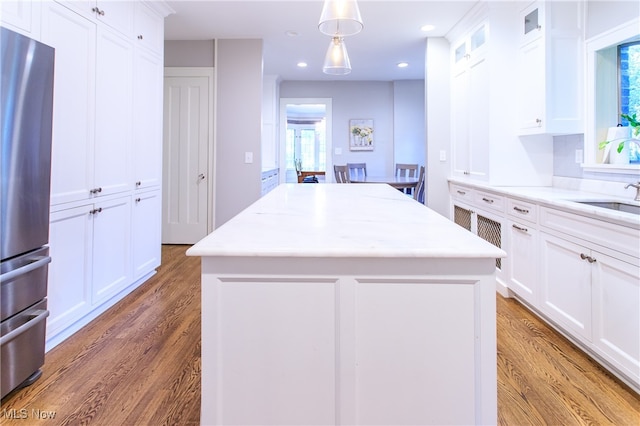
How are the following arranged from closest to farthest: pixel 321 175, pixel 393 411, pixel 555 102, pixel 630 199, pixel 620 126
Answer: pixel 393 411, pixel 630 199, pixel 620 126, pixel 555 102, pixel 321 175

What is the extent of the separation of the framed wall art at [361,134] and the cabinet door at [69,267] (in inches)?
207

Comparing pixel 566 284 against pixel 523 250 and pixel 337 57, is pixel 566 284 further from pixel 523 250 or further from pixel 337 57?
pixel 337 57

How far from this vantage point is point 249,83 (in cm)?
462

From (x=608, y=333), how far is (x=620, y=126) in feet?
4.83

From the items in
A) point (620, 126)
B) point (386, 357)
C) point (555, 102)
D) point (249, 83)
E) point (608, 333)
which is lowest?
point (608, 333)

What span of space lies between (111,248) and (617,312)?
9.86ft

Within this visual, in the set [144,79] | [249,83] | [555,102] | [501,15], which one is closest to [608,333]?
[555,102]

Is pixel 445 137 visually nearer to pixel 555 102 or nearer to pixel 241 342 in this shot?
pixel 555 102

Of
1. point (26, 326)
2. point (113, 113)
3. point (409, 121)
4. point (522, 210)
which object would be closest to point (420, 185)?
point (409, 121)

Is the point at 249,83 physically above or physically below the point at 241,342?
above

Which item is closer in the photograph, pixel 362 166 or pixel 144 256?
pixel 144 256

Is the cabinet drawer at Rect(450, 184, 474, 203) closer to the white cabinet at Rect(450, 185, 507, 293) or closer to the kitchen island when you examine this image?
the white cabinet at Rect(450, 185, 507, 293)

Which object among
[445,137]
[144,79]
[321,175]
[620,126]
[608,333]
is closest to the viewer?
[608,333]

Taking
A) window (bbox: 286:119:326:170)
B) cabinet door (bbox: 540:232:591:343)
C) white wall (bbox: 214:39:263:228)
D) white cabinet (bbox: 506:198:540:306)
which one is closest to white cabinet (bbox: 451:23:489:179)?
white cabinet (bbox: 506:198:540:306)
